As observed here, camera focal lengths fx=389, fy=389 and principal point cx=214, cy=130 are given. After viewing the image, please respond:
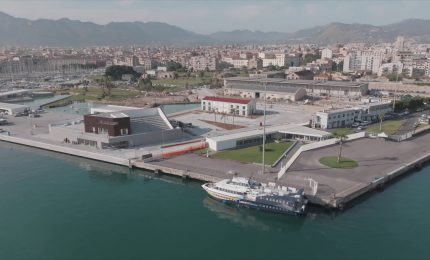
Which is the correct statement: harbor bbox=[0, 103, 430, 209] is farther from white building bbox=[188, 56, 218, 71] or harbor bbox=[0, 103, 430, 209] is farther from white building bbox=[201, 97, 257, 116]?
white building bbox=[188, 56, 218, 71]

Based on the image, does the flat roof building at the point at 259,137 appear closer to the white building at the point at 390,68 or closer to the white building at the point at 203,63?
the white building at the point at 390,68

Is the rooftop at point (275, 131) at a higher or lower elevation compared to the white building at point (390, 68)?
lower

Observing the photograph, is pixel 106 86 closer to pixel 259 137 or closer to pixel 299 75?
pixel 299 75

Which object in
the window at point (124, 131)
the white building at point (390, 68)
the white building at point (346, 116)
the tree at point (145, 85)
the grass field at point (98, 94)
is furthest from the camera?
the white building at point (390, 68)

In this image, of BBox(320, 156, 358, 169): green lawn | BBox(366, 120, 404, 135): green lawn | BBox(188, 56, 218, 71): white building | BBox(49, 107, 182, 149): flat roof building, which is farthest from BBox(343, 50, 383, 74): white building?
Result: BBox(320, 156, 358, 169): green lawn

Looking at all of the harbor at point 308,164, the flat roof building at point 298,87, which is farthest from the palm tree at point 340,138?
the flat roof building at point 298,87

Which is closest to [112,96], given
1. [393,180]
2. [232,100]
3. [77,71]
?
[232,100]
